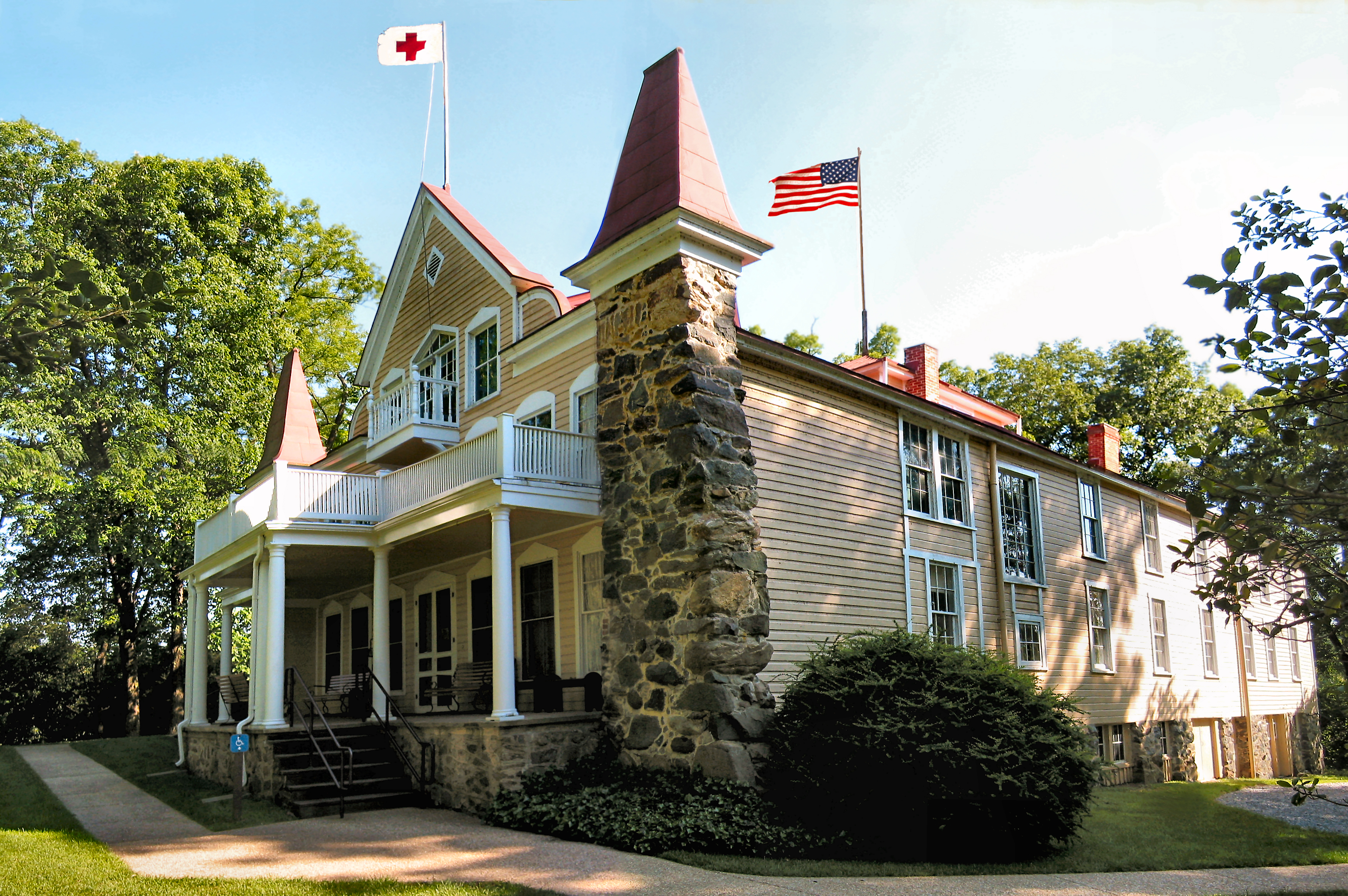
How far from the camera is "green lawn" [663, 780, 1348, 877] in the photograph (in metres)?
9.05

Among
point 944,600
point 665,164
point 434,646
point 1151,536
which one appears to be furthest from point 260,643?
point 1151,536

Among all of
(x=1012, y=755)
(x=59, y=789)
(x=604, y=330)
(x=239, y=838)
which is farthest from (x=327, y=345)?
(x=1012, y=755)

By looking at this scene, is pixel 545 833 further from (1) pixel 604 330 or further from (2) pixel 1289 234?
(2) pixel 1289 234

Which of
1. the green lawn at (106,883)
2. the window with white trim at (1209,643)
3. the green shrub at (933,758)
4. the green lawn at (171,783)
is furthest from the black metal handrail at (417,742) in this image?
the window with white trim at (1209,643)

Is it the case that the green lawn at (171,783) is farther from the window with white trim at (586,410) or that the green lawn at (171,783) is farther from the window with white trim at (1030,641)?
the window with white trim at (1030,641)

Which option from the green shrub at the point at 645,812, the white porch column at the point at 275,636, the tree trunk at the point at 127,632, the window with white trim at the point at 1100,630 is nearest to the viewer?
the green shrub at the point at 645,812

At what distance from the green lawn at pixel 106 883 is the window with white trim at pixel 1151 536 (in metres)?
19.6

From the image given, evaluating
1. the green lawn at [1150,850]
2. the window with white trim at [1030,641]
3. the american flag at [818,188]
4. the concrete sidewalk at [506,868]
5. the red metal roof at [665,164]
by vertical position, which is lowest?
the green lawn at [1150,850]

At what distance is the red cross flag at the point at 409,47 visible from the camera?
65.2ft

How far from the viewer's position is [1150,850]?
1021 cm

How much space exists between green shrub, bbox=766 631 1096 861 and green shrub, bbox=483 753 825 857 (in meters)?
0.58

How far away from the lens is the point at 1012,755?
377 inches

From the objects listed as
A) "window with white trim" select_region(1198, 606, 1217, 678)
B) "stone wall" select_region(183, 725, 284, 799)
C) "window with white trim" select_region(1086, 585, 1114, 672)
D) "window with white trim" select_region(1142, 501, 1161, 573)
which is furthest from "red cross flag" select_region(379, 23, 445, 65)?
"window with white trim" select_region(1198, 606, 1217, 678)

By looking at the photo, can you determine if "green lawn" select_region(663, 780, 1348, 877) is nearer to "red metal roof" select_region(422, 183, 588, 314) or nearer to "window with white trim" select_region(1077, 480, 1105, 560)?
"window with white trim" select_region(1077, 480, 1105, 560)
